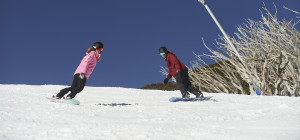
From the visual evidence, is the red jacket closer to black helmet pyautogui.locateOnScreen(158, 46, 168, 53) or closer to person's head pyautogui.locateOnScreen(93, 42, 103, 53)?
black helmet pyautogui.locateOnScreen(158, 46, 168, 53)

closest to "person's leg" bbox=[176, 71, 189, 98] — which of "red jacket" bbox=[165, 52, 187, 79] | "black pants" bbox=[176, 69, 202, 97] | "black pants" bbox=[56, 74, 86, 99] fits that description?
"black pants" bbox=[176, 69, 202, 97]

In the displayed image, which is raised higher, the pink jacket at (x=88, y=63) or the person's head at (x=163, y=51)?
the person's head at (x=163, y=51)

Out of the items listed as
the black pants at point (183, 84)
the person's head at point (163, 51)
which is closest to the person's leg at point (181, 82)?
the black pants at point (183, 84)

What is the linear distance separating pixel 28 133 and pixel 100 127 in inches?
25.9

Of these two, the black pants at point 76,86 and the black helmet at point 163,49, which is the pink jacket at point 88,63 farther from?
the black helmet at point 163,49

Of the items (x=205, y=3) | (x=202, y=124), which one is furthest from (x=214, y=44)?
(x=202, y=124)

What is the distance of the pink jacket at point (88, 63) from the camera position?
19.8 feet

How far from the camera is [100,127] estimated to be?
326cm

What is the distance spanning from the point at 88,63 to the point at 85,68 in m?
0.11

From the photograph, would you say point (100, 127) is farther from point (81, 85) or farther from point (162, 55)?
point (162, 55)

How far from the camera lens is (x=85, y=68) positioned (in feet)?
19.8

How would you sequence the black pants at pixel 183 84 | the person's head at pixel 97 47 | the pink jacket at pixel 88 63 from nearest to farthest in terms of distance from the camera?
the pink jacket at pixel 88 63, the person's head at pixel 97 47, the black pants at pixel 183 84

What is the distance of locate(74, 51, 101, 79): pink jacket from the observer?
238 inches

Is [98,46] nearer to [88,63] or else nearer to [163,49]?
[88,63]
